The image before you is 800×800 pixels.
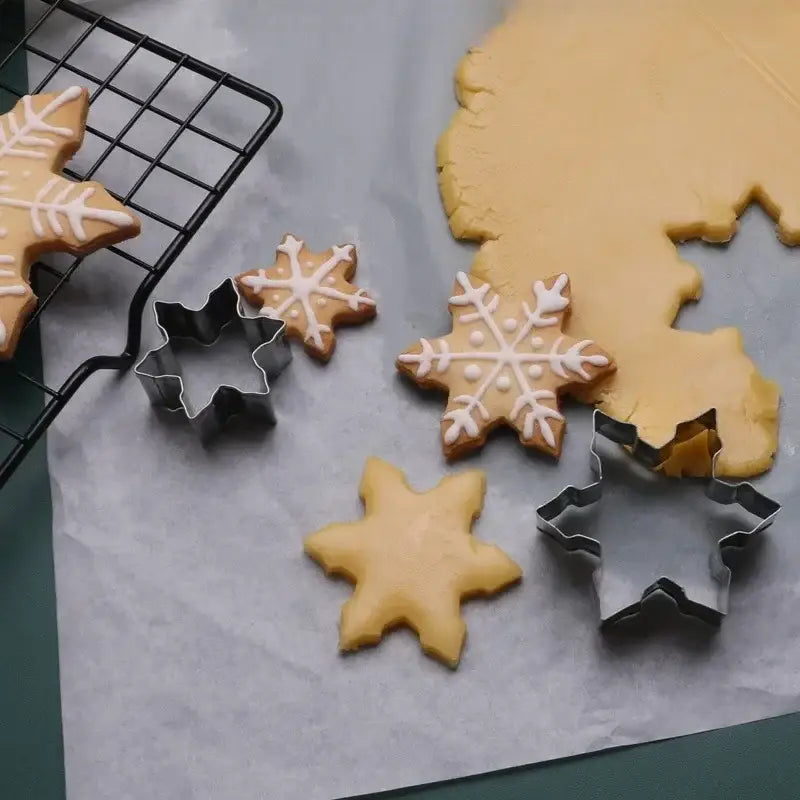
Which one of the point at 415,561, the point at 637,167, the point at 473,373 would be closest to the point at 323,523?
the point at 415,561

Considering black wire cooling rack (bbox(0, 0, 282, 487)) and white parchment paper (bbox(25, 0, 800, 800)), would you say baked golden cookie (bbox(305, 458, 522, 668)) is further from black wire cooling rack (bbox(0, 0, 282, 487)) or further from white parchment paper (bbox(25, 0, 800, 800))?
black wire cooling rack (bbox(0, 0, 282, 487))

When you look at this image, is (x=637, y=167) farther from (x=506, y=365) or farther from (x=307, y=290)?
(x=307, y=290)

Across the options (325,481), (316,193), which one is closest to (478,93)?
(316,193)

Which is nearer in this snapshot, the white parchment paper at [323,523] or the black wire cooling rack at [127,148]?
the white parchment paper at [323,523]

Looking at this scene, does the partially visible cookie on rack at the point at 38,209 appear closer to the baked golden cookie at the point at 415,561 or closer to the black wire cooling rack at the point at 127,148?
the black wire cooling rack at the point at 127,148

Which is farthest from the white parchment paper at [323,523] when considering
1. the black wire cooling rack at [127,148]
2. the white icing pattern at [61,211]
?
the white icing pattern at [61,211]
